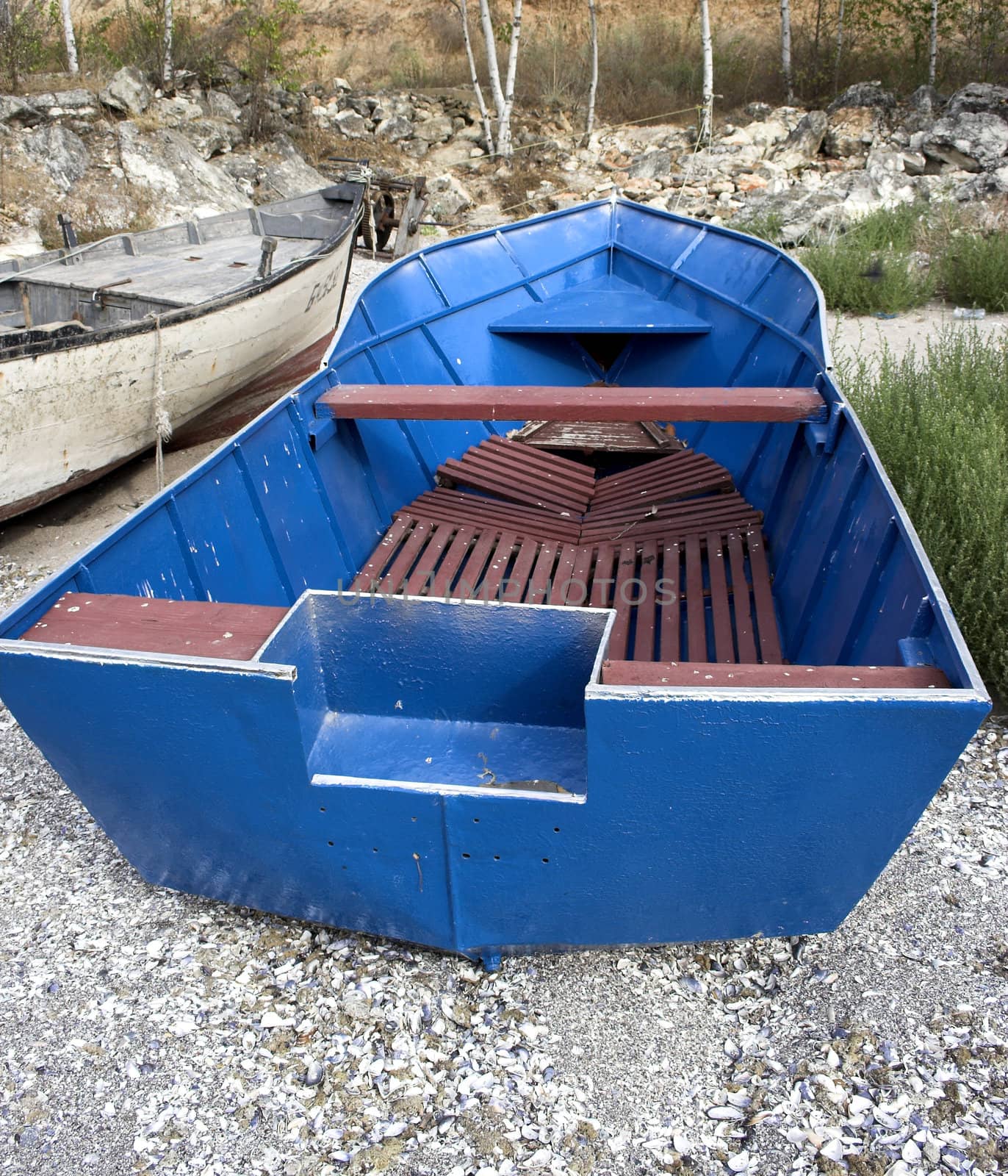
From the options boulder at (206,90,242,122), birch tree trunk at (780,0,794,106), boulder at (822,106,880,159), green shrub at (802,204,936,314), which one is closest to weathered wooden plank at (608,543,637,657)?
green shrub at (802,204,936,314)

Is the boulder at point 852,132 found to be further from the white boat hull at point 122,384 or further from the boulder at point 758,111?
the white boat hull at point 122,384

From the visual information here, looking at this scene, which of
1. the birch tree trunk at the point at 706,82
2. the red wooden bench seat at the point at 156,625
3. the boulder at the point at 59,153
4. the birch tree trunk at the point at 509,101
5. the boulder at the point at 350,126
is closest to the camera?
the red wooden bench seat at the point at 156,625

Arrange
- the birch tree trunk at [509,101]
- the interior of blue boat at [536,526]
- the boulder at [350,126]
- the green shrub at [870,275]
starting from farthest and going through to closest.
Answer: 1. the boulder at [350,126]
2. the birch tree trunk at [509,101]
3. the green shrub at [870,275]
4. the interior of blue boat at [536,526]

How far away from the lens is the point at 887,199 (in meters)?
12.0

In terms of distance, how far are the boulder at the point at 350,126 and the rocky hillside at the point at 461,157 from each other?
0.03 m

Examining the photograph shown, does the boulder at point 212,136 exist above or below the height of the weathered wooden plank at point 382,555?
above

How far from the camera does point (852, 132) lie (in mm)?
14672

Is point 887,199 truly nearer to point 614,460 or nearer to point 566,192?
point 566,192

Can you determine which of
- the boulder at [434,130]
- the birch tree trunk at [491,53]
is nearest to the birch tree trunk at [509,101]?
the birch tree trunk at [491,53]

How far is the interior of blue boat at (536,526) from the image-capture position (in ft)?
8.77

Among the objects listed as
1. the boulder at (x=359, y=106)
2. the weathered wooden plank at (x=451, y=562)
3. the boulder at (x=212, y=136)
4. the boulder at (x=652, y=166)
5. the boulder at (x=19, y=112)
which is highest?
the boulder at (x=359, y=106)

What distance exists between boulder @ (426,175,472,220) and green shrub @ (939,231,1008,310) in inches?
329

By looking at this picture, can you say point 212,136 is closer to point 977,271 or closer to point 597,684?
point 977,271

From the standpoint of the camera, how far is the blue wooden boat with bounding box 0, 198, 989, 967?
2078 millimetres
